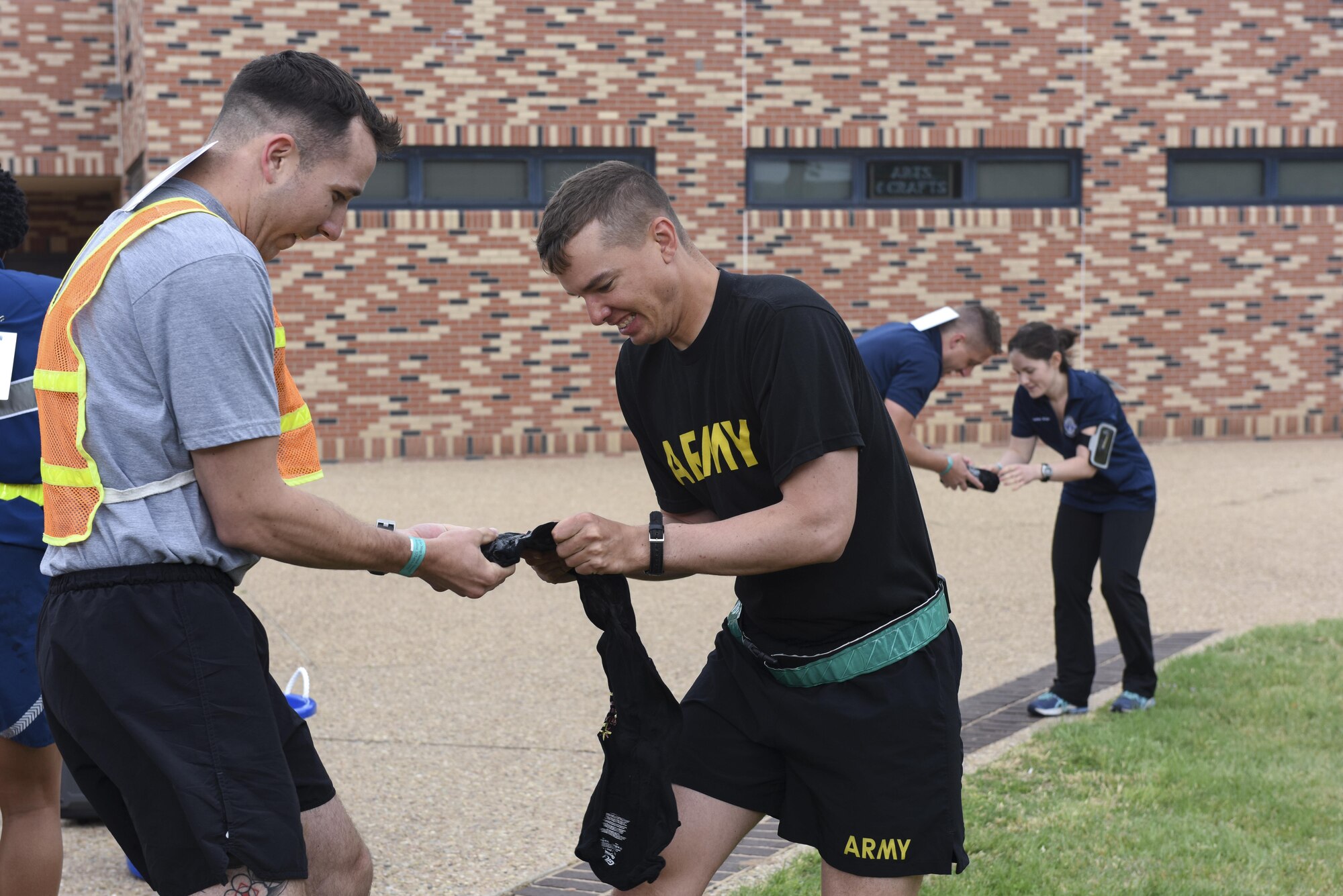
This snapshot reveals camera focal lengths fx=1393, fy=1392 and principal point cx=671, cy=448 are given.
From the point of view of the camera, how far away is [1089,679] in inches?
247

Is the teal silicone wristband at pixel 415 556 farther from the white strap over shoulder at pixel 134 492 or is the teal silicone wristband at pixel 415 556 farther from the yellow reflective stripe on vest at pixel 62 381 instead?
the yellow reflective stripe on vest at pixel 62 381

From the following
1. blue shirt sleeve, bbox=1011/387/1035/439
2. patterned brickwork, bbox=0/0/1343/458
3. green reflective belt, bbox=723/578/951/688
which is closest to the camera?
green reflective belt, bbox=723/578/951/688

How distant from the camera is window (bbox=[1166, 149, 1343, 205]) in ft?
56.6

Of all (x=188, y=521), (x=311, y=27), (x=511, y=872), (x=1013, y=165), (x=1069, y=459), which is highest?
(x=311, y=27)

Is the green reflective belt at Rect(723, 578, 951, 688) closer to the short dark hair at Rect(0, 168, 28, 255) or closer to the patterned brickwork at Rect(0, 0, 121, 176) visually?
the short dark hair at Rect(0, 168, 28, 255)

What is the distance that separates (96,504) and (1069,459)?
4886mm

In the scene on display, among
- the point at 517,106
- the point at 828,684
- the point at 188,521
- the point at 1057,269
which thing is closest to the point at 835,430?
the point at 828,684

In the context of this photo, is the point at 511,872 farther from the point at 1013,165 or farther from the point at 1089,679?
the point at 1013,165

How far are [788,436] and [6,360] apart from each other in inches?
81.0

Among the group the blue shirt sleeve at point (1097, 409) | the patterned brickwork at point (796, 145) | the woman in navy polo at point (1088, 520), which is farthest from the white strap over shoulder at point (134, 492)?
the patterned brickwork at point (796, 145)

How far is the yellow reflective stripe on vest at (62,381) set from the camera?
2395 mm

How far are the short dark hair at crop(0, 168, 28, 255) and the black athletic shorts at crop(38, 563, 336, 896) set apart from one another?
1.72 metres

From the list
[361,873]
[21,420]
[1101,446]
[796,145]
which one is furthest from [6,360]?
[796,145]

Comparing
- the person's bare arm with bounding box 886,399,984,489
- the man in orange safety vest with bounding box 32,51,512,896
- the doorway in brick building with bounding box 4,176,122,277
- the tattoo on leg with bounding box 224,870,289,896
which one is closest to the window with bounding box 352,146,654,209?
the doorway in brick building with bounding box 4,176,122,277
